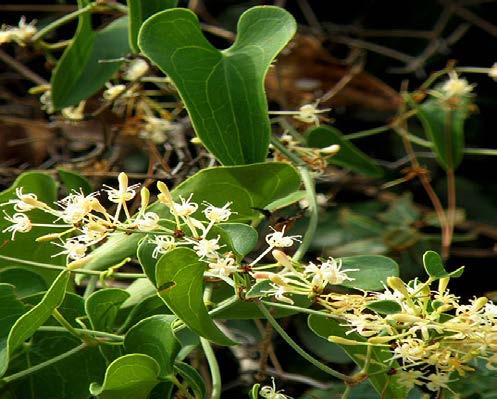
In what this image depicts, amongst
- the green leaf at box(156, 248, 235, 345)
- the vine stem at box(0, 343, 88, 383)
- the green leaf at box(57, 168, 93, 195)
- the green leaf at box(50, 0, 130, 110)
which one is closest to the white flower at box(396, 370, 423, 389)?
the green leaf at box(156, 248, 235, 345)

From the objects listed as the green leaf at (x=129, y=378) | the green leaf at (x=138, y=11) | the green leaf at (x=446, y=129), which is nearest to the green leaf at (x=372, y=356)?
the green leaf at (x=129, y=378)

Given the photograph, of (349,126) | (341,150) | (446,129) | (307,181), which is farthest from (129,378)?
(349,126)

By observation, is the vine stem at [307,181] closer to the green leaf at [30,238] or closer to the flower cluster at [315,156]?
the flower cluster at [315,156]

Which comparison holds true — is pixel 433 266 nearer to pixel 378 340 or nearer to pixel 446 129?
pixel 378 340

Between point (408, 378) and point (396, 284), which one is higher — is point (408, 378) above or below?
below

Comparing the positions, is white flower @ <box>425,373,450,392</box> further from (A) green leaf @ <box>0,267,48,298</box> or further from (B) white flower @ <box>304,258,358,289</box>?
(A) green leaf @ <box>0,267,48,298</box>
